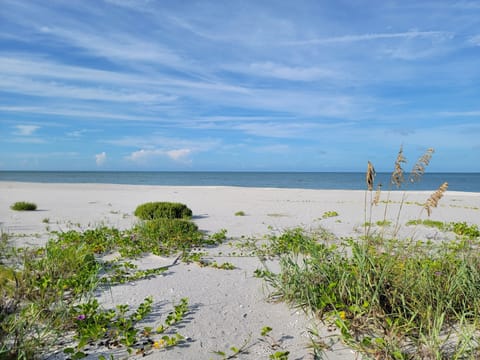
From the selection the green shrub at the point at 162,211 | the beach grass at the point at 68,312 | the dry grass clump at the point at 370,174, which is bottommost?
the beach grass at the point at 68,312

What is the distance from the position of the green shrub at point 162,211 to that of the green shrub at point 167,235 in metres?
1.94

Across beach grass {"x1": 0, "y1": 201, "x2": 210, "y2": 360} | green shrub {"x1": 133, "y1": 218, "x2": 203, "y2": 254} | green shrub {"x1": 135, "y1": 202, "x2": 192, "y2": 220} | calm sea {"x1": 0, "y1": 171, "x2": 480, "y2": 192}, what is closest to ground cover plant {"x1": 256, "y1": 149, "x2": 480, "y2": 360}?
beach grass {"x1": 0, "y1": 201, "x2": 210, "y2": 360}

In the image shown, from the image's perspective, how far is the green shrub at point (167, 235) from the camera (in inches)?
295

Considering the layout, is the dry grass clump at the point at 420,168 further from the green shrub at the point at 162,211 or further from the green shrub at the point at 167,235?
the green shrub at the point at 162,211

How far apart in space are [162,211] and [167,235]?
3.13 meters

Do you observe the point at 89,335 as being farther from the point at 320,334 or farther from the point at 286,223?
the point at 286,223

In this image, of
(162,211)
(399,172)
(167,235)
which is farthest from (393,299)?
(162,211)

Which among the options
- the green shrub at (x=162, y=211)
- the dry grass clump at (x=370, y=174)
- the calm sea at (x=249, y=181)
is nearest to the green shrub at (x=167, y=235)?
the green shrub at (x=162, y=211)

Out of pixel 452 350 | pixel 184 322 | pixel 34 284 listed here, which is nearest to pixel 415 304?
pixel 452 350

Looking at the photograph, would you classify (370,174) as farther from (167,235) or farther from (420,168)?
(167,235)

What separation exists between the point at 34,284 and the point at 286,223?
7.65 metres

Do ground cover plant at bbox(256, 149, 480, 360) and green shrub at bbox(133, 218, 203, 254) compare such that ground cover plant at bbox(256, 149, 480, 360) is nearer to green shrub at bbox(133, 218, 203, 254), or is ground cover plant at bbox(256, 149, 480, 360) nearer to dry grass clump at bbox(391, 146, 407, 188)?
dry grass clump at bbox(391, 146, 407, 188)

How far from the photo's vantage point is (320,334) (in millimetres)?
3771

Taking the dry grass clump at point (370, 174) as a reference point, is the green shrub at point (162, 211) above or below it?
below
